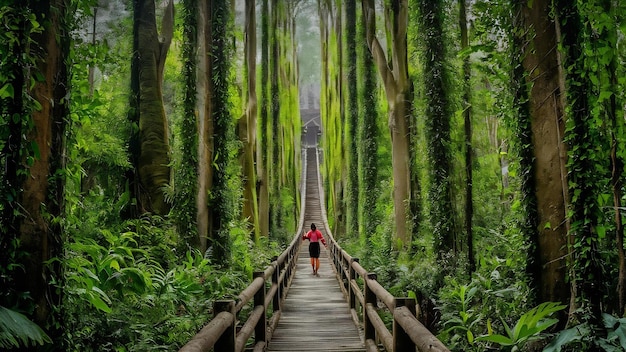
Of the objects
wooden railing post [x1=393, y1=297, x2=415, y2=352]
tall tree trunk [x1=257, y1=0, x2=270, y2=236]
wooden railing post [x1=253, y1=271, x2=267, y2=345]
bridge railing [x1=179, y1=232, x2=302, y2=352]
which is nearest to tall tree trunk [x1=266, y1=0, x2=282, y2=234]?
tall tree trunk [x1=257, y1=0, x2=270, y2=236]

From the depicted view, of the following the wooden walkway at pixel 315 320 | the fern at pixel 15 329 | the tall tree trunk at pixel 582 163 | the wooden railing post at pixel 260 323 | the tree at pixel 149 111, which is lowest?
the wooden walkway at pixel 315 320

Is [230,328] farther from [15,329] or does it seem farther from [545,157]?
[545,157]

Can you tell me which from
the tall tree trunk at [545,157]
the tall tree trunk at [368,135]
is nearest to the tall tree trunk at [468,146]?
the tall tree trunk at [545,157]

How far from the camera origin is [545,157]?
12.7ft

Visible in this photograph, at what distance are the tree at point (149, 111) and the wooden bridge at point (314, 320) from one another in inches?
106

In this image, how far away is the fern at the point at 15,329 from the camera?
237 cm

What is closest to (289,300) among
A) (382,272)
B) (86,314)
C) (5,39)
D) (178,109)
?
(382,272)

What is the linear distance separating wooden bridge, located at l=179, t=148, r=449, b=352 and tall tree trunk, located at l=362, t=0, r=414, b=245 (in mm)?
1786

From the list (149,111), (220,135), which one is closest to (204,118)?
(220,135)

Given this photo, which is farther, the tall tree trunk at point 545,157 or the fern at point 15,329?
the tall tree trunk at point 545,157

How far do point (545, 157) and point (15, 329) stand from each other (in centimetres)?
378

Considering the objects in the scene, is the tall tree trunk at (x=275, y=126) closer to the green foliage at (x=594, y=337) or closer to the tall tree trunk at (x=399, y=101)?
the tall tree trunk at (x=399, y=101)

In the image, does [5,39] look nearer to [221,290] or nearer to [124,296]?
[124,296]

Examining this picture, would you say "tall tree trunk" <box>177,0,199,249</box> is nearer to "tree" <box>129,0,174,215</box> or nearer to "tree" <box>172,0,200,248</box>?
"tree" <box>172,0,200,248</box>
